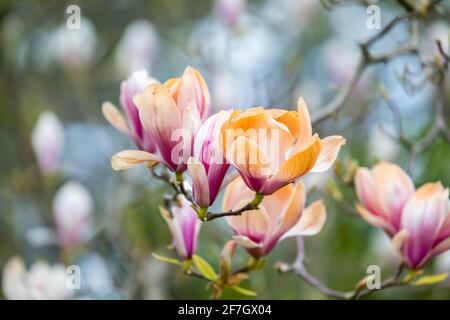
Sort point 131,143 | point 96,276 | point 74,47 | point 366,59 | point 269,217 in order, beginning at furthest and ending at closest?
point 74,47 → point 131,143 → point 96,276 → point 366,59 → point 269,217

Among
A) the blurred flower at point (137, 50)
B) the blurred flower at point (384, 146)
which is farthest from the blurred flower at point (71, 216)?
the blurred flower at point (384, 146)

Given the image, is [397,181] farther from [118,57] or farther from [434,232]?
[118,57]

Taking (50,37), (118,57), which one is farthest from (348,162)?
(50,37)

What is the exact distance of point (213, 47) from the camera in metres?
1.29

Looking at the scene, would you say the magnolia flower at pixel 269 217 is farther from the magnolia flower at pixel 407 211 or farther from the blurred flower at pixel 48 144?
the blurred flower at pixel 48 144

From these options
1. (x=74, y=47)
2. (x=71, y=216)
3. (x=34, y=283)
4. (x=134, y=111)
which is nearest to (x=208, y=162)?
(x=134, y=111)

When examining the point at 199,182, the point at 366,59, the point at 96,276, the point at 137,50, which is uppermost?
the point at 137,50

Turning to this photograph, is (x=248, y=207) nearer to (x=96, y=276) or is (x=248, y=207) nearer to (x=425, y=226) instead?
(x=425, y=226)

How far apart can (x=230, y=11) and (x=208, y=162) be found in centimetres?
82

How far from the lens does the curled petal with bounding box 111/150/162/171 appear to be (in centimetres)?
58

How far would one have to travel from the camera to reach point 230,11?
134 centimetres

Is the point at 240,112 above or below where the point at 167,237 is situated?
above
